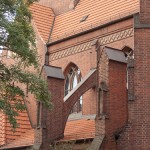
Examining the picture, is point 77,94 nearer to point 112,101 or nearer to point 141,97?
point 112,101

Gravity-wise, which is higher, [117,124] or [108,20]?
[108,20]

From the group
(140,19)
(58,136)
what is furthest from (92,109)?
(140,19)

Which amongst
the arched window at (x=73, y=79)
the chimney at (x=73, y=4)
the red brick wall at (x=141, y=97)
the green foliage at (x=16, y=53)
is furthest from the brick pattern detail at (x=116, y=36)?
the green foliage at (x=16, y=53)

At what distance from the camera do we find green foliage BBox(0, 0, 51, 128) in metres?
14.8

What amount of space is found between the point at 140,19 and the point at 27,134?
9.27 metres

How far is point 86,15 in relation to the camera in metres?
26.1

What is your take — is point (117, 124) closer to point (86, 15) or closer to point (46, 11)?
point (86, 15)

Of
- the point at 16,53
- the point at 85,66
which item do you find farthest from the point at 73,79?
the point at 16,53

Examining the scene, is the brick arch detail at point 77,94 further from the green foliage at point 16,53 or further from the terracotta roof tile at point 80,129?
the green foliage at point 16,53

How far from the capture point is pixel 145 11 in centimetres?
1869

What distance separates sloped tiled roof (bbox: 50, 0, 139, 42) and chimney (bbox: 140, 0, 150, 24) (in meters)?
3.25

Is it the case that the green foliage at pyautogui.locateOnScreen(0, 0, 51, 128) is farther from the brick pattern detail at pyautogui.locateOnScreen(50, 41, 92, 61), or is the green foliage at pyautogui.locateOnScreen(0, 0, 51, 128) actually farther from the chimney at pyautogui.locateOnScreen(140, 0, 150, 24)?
the brick pattern detail at pyautogui.locateOnScreen(50, 41, 92, 61)

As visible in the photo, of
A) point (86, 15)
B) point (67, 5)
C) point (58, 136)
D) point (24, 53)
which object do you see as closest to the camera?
point (24, 53)

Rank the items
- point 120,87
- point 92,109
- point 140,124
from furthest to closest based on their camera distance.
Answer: point 92,109, point 120,87, point 140,124
